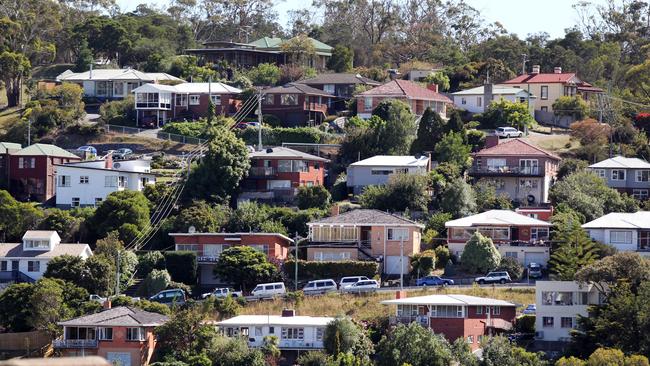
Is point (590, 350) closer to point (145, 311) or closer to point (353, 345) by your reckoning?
point (353, 345)

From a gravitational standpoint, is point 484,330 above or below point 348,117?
below

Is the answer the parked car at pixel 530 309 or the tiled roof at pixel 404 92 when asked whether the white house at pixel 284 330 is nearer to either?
the parked car at pixel 530 309

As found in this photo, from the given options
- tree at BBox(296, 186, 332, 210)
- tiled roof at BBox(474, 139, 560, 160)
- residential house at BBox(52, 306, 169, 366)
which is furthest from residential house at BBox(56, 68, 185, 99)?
residential house at BBox(52, 306, 169, 366)

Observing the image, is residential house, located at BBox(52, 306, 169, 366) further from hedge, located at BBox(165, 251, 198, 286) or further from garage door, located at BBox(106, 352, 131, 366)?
hedge, located at BBox(165, 251, 198, 286)

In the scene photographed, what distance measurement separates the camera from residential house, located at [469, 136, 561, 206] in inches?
3543

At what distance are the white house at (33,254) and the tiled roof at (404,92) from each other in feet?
109

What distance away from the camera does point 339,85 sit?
115m

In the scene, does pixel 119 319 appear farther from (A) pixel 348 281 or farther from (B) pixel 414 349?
(B) pixel 414 349

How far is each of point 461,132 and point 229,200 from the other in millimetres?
16159

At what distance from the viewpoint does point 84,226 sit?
8412 cm

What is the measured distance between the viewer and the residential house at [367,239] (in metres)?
77.9

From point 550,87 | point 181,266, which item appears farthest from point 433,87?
point 181,266

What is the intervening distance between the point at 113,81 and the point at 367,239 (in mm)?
45510

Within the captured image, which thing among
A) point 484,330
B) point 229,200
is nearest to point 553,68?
point 229,200
